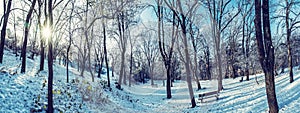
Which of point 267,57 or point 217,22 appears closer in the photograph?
point 267,57

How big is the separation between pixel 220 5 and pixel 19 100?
17.3 m

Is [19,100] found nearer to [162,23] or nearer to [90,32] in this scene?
[162,23]

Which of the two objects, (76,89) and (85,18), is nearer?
(76,89)

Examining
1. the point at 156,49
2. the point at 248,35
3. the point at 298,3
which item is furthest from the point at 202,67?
the point at 298,3

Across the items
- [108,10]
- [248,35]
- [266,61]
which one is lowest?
[266,61]

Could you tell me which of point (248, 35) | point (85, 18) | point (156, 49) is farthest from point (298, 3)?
point (156, 49)

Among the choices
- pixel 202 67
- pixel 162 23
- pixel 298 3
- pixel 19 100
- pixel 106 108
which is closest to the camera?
pixel 19 100

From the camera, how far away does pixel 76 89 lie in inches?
524

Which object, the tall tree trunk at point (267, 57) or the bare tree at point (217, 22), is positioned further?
the bare tree at point (217, 22)

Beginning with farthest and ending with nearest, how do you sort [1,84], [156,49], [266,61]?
[156,49] < [1,84] < [266,61]

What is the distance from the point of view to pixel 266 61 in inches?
266

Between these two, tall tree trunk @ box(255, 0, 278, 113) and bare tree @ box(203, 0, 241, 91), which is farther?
bare tree @ box(203, 0, 241, 91)

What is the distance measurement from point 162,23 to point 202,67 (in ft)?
162

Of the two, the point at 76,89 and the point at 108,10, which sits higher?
the point at 108,10
